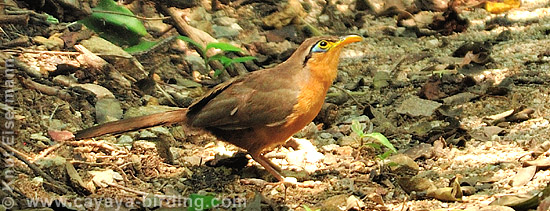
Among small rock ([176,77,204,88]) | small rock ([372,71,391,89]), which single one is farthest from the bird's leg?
small rock ([372,71,391,89])

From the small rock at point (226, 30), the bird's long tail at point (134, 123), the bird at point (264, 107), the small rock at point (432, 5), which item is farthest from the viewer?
the small rock at point (432, 5)

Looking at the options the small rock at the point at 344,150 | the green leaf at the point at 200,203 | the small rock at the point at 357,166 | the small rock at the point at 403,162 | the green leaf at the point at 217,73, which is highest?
the green leaf at the point at 200,203

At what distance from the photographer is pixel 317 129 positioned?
18.4 ft

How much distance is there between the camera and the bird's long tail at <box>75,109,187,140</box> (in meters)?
4.62

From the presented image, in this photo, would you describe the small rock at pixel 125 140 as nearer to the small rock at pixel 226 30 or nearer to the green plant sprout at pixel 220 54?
the green plant sprout at pixel 220 54

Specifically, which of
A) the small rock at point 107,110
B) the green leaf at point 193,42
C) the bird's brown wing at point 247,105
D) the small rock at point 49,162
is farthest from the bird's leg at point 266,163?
the green leaf at point 193,42

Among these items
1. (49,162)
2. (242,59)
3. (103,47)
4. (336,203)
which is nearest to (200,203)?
(336,203)

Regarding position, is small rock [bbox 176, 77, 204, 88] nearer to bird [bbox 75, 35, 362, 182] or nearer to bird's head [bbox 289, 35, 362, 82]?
bird [bbox 75, 35, 362, 182]

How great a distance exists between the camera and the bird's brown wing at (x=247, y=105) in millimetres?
A: 4844

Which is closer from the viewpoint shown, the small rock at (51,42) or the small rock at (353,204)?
the small rock at (353,204)

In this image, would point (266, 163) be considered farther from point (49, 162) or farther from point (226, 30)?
point (226, 30)

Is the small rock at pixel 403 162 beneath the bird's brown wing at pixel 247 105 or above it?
beneath

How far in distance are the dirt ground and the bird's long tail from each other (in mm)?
172

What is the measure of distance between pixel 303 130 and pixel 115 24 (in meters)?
1.76
